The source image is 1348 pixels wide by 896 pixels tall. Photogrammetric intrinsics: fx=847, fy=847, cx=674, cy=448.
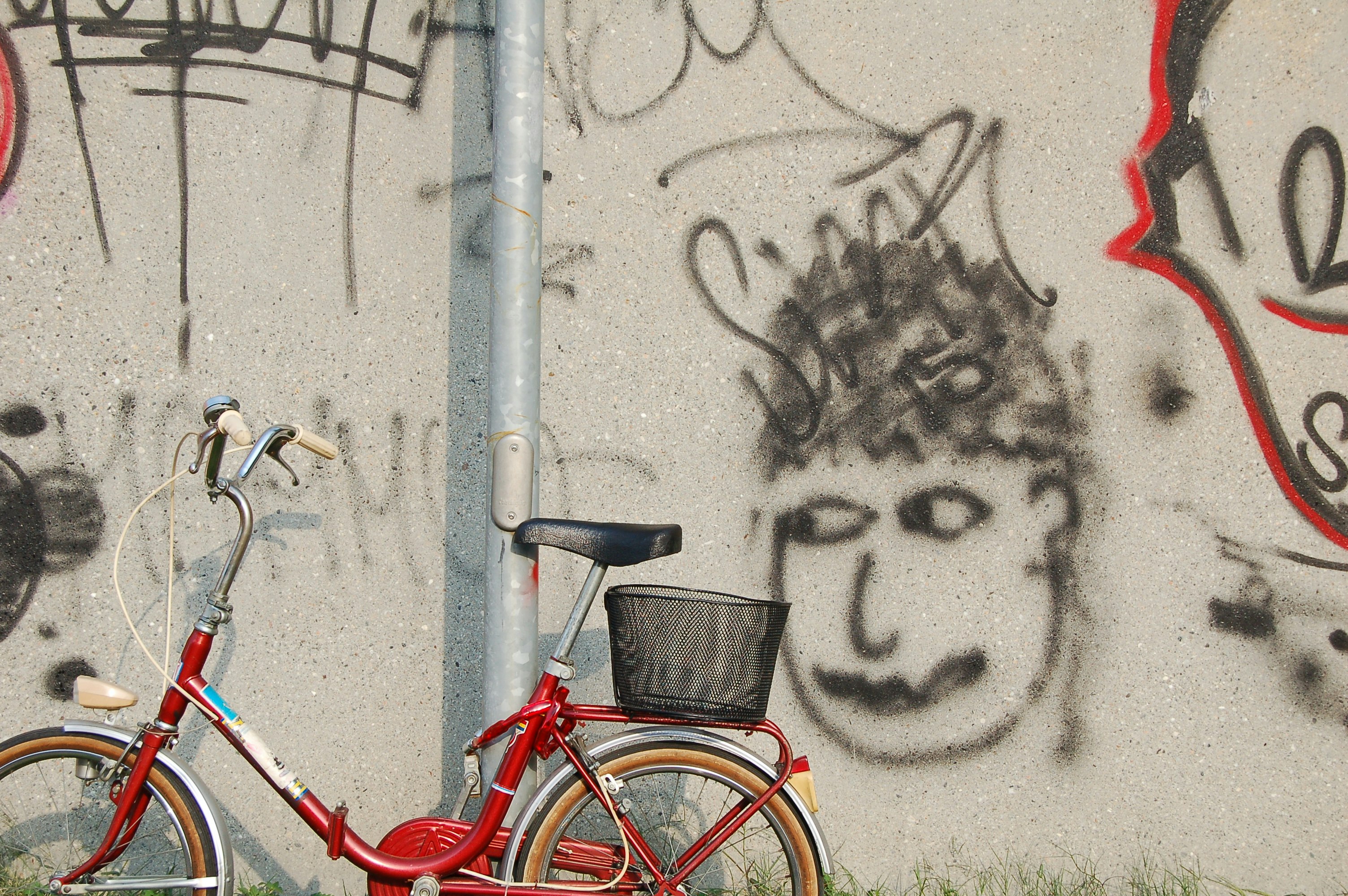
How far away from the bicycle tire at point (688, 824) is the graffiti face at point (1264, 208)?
2.06 meters

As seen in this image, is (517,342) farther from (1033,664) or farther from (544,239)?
(1033,664)

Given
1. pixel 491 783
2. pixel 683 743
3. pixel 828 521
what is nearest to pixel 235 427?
pixel 491 783

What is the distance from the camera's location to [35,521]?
8.75 ft

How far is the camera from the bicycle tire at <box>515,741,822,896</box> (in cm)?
204

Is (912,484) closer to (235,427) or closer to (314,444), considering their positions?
(314,444)

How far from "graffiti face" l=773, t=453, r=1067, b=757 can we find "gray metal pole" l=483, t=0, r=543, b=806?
0.94 meters

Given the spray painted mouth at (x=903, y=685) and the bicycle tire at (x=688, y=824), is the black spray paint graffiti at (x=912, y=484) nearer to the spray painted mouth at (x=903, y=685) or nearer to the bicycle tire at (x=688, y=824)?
the spray painted mouth at (x=903, y=685)

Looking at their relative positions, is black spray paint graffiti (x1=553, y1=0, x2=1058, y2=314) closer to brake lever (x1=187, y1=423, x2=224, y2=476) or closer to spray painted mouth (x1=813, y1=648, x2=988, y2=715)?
spray painted mouth (x1=813, y1=648, x2=988, y2=715)

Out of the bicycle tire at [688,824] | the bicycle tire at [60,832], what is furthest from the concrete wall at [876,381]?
the bicycle tire at [60,832]

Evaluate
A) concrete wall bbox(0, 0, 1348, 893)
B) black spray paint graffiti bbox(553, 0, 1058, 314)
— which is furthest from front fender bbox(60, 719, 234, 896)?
black spray paint graffiti bbox(553, 0, 1058, 314)

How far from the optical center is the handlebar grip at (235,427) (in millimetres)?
1879

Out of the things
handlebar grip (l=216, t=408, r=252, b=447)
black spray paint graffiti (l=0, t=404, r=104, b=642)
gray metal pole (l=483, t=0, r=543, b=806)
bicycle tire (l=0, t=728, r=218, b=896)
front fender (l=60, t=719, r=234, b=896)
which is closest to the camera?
handlebar grip (l=216, t=408, r=252, b=447)

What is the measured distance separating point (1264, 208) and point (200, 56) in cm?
350

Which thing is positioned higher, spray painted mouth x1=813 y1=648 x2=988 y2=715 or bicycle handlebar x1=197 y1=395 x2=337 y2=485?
bicycle handlebar x1=197 y1=395 x2=337 y2=485
